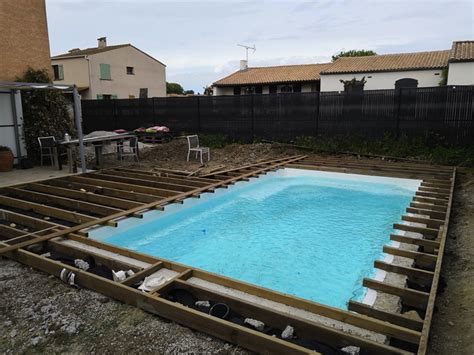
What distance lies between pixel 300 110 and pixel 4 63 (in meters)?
9.07

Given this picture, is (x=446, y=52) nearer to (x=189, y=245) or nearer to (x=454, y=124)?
(x=454, y=124)

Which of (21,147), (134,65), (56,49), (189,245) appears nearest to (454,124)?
(189,245)

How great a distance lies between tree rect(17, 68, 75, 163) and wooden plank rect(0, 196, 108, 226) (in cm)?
427

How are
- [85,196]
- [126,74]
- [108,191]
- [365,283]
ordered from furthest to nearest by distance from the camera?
1. [126,74]
2. [108,191]
3. [85,196]
4. [365,283]

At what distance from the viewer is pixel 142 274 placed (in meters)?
3.42

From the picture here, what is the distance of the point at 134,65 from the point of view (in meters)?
27.7

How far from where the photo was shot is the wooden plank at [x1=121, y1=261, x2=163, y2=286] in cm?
327

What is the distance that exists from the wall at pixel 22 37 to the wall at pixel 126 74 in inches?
552

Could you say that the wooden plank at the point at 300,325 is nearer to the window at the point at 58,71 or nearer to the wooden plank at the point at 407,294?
the wooden plank at the point at 407,294

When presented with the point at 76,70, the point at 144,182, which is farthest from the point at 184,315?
the point at 76,70

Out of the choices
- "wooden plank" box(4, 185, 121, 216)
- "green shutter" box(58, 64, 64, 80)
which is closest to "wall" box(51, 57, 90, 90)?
"green shutter" box(58, 64, 64, 80)

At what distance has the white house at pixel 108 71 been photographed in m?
23.9

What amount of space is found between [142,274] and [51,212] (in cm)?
281

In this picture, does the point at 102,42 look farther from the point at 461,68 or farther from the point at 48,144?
the point at 461,68
